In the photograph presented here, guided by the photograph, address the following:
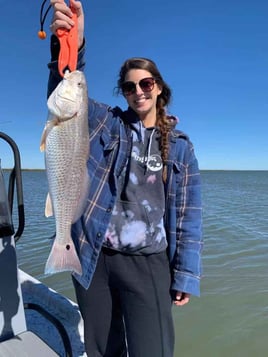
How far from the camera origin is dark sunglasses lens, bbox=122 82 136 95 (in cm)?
241

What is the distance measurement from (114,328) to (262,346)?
316 cm

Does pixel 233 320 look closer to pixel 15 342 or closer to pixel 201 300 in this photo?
pixel 201 300

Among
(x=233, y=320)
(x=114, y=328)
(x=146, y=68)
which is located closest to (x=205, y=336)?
(x=233, y=320)

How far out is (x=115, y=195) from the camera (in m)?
2.28

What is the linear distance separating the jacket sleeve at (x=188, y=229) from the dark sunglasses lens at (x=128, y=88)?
0.54 meters

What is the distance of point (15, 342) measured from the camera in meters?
2.02

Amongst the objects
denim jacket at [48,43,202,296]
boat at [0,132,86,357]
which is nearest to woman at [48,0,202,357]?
denim jacket at [48,43,202,296]

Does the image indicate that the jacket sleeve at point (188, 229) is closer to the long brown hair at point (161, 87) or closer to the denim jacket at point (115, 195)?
the denim jacket at point (115, 195)

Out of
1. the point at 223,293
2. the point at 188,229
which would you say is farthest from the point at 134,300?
the point at 223,293

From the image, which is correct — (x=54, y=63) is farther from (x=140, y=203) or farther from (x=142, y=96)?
(x=140, y=203)

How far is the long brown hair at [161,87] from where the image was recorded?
243cm

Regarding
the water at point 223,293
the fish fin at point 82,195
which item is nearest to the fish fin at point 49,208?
the fish fin at point 82,195

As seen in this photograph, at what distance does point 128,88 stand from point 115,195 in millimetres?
773

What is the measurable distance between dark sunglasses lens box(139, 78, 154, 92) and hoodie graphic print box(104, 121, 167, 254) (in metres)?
0.25
